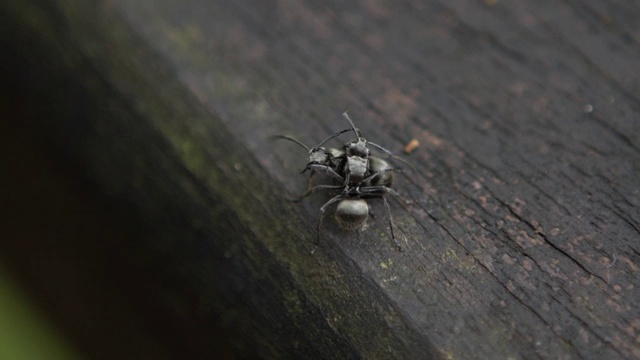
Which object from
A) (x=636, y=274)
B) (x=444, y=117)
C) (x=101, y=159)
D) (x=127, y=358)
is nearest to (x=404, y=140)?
(x=444, y=117)

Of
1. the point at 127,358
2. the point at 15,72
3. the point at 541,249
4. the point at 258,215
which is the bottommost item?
the point at 541,249

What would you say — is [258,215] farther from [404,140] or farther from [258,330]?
[404,140]

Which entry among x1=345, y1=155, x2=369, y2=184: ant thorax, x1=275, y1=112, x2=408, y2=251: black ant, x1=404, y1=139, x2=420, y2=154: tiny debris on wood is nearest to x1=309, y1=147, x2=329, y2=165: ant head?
x1=275, y1=112, x2=408, y2=251: black ant

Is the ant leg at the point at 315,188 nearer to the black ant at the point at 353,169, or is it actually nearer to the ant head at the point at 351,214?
the black ant at the point at 353,169

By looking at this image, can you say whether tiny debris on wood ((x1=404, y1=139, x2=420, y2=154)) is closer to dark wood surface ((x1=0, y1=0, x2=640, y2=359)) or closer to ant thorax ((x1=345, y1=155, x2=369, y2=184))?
dark wood surface ((x1=0, y1=0, x2=640, y2=359))

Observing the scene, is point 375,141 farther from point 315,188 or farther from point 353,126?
point 315,188

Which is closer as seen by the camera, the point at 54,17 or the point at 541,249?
the point at 541,249

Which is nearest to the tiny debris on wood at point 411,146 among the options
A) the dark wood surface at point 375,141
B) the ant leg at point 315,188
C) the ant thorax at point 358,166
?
the dark wood surface at point 375,141
